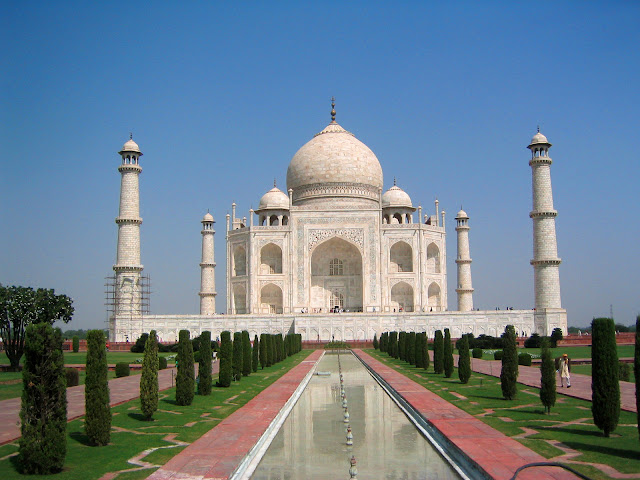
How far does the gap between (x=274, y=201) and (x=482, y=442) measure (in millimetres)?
26275

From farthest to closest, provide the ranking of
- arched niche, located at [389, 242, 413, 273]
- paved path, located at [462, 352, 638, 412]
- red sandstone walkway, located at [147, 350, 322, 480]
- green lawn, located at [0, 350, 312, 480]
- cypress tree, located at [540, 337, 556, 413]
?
1. arched niche, located at [389, 242, 413, 273]
2. paved path, located at [462, 352, 638, 412]
3. cypress tree, located at [540, 337, 556, 413]
4. green lawn, located at [0, 350, 312, 480]
5. red sandstone walkway, located at [147, 350, 322, 480]

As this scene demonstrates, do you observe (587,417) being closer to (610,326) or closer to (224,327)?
(610,326)

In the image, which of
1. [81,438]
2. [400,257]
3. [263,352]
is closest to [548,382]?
[81,438]

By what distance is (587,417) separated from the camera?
27.7 ft

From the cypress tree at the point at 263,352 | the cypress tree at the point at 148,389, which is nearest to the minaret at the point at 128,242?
the cypress tree at the point at 263,352

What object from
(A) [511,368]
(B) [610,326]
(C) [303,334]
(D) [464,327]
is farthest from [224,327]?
(B) [610,326]

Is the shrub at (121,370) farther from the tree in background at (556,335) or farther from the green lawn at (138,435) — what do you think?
the tree in background at (556,335)

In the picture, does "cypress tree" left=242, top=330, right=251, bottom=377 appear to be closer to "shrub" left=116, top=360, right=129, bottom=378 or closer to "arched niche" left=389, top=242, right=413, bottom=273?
"shrub" left=116, top=360, right=129, bottom=378

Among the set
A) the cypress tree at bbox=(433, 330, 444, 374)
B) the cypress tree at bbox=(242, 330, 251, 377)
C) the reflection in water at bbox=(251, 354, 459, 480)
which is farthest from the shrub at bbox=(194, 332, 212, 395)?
the cypress tree at bbox=(433, 330, 444, 374)

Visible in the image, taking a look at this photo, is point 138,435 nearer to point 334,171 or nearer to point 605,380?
point 605,380

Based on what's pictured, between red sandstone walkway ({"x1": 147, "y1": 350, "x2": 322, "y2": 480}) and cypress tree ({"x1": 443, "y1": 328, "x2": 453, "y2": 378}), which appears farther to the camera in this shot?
cypress tree ({"x1": 443, "y1": 328, "x2": 453, "y2": 378})

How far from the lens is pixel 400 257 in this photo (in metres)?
31.4

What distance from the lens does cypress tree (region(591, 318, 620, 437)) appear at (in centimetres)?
708

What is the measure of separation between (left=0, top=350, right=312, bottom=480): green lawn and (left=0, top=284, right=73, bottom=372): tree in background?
6.72 m
